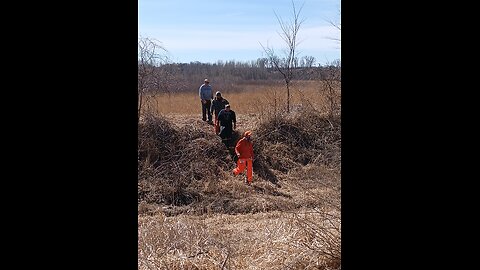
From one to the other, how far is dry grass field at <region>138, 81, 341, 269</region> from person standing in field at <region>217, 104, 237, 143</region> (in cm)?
26

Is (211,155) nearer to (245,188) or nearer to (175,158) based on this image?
(175,158)

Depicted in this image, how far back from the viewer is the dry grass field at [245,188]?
641cm

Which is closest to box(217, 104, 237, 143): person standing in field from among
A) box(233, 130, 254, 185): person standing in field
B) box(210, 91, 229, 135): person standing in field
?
box(210, 91, 229, 135): person standing in field

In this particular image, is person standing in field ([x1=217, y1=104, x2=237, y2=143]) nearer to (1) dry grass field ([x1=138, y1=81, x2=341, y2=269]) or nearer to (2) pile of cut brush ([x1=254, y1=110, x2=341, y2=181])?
(1) dry grass field ([x1=138, y1=81, x2=341, y2=269])

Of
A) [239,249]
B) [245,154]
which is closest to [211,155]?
[245,154]

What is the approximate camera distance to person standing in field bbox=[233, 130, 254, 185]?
12.3 metres

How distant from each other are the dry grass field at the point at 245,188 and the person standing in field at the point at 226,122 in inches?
10.3

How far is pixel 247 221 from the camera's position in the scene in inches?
415

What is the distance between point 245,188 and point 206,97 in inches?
121

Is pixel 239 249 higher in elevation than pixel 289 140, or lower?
lower

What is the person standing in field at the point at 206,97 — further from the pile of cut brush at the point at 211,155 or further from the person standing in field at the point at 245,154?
the person standing in field at the point at 245,154

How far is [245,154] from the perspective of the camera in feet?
41.2
